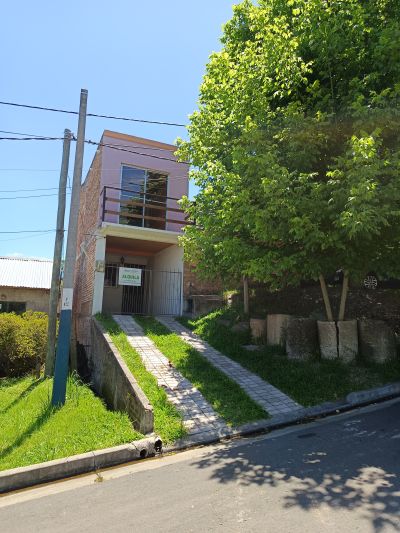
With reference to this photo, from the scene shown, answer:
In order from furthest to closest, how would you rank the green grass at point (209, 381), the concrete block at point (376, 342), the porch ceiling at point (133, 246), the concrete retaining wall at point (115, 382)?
the porch ceiling at point (133, 246), the concrete block at point (376, 342), the green grass at point (209, 381), the concrete retaining wall at point (115, 382)

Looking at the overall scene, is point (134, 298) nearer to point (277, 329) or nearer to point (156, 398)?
point (277, 329)

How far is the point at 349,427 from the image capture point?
5.91 m

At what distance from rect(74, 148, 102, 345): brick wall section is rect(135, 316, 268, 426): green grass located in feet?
10.5

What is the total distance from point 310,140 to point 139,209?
8.48 meters

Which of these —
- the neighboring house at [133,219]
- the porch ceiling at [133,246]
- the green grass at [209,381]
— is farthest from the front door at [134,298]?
the green grass at [209,381]

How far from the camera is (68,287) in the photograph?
23.7 ft

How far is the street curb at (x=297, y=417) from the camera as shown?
5762 millimetres

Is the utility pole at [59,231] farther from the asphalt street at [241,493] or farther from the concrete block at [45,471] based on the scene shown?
the asphalt street at [241,493]

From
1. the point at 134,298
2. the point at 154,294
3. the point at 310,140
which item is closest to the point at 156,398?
the point at 310,140

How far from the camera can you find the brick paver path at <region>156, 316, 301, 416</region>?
272 inches

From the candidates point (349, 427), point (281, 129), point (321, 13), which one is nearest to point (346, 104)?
point (281, 129)

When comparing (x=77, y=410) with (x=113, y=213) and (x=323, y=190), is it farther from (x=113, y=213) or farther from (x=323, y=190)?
(x=113, y=213)

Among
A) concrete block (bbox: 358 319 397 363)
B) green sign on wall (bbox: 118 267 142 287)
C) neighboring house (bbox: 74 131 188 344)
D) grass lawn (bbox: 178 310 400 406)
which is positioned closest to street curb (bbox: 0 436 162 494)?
grass lawn (bbox: 178 310 400 406)

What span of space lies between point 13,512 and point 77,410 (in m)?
2.67
